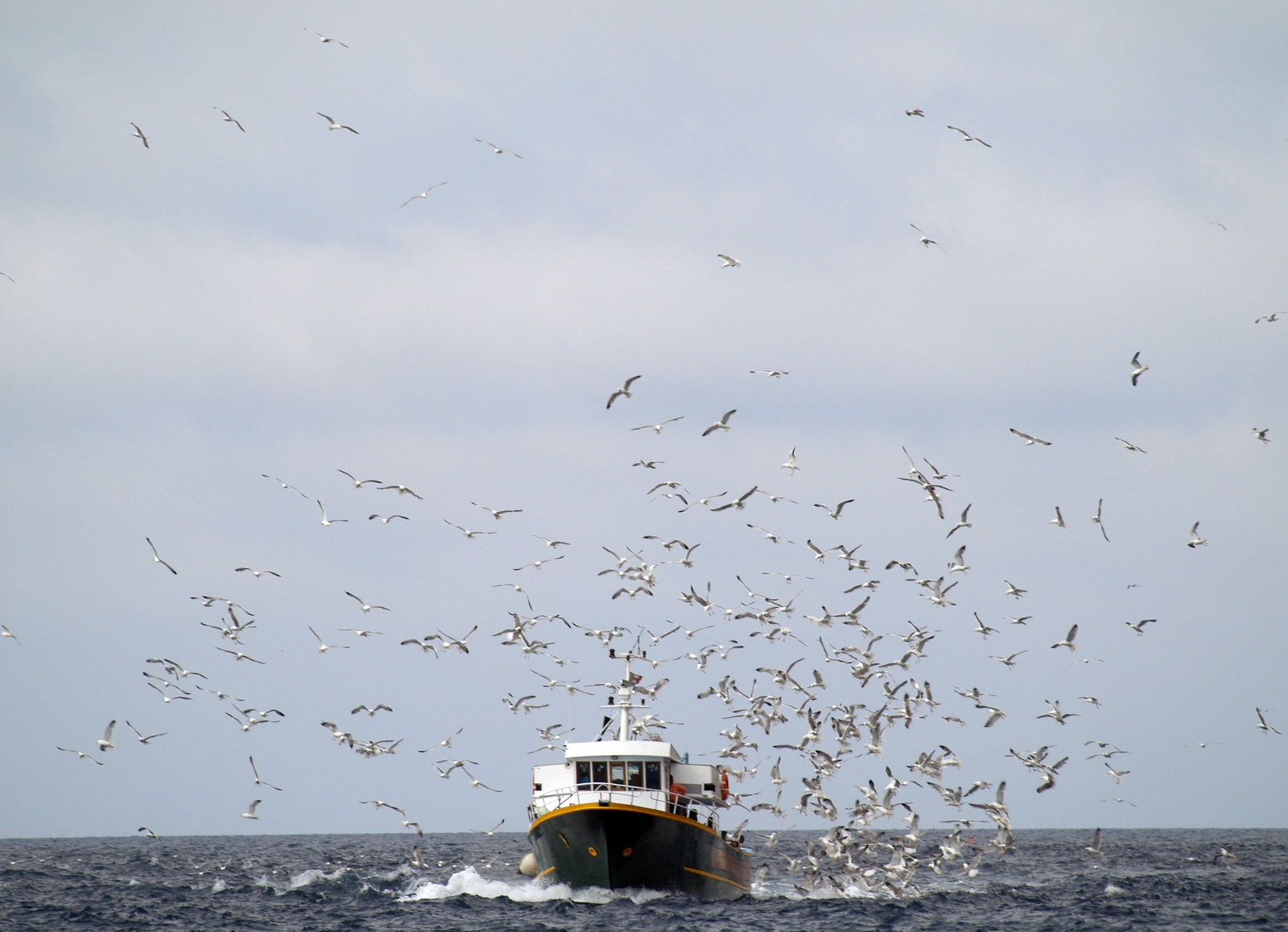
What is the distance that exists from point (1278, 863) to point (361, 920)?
67.4 metres

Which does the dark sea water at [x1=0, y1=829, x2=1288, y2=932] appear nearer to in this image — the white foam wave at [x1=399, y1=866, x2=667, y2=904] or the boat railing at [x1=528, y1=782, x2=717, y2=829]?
the white foam wave at [x1=399, y1=866, x2=667, y2=904]

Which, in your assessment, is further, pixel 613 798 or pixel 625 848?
pixel 613 798

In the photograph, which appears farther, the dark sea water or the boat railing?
the boat railing

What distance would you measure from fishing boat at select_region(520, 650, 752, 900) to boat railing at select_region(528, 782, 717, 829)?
4cm

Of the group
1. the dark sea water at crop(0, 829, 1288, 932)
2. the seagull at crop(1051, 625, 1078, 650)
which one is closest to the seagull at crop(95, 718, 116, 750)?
the dark sea water at crop(0, 829, 1288, 932)

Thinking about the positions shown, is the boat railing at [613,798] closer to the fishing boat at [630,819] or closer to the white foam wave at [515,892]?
the fishing boat at [630,819]

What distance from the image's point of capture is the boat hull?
3878cm

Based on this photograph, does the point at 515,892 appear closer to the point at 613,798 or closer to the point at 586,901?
the point at 586,901

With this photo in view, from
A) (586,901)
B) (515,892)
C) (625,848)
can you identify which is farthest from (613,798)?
(515,892)

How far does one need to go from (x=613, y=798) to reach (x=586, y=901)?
12.2 feet

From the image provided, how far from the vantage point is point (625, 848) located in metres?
39.0

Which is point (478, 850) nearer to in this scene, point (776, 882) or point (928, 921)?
point (776, 882)

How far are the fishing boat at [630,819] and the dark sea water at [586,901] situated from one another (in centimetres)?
87

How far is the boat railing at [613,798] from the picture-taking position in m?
40.3
